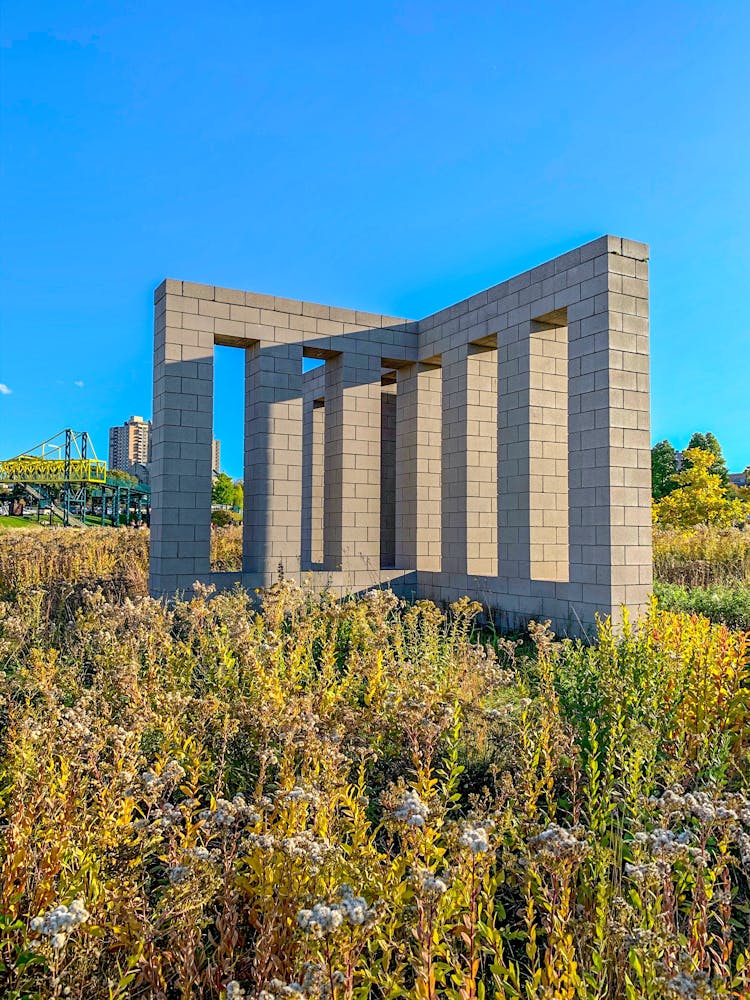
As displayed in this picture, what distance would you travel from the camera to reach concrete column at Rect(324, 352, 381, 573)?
10.3 metres

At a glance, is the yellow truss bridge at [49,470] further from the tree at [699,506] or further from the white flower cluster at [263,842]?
the white flower cluster at [263,842]

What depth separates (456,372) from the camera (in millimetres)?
10078

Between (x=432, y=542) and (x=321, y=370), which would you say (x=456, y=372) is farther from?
(x=321, y=370)

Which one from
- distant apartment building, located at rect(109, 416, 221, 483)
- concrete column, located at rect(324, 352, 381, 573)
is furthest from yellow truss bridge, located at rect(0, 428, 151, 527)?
distant apartment building, located at rect(109, 416, 221, 483)

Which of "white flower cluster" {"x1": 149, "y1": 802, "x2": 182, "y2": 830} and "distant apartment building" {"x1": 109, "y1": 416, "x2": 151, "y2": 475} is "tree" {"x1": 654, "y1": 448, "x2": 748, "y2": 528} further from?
"distant apartment building" {"x1": 109, "y1": 416, "x2": 151, "y2": 475}

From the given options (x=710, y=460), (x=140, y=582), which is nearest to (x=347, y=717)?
(x=140, y=582)

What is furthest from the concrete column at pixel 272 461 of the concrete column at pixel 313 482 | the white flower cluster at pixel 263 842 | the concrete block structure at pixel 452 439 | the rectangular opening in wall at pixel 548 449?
the white flower cluster at pixel 263 842

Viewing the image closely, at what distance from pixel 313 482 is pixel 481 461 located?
4.33 metres

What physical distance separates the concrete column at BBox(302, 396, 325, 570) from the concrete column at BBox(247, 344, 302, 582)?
9.76ft

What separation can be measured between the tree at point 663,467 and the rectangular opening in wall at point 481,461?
96.5 ft

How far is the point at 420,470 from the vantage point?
35.5 feet

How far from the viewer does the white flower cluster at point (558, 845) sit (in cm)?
179

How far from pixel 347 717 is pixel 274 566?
6.48 m

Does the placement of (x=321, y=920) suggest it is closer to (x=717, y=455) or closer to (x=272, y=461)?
(x=272, y=461)
